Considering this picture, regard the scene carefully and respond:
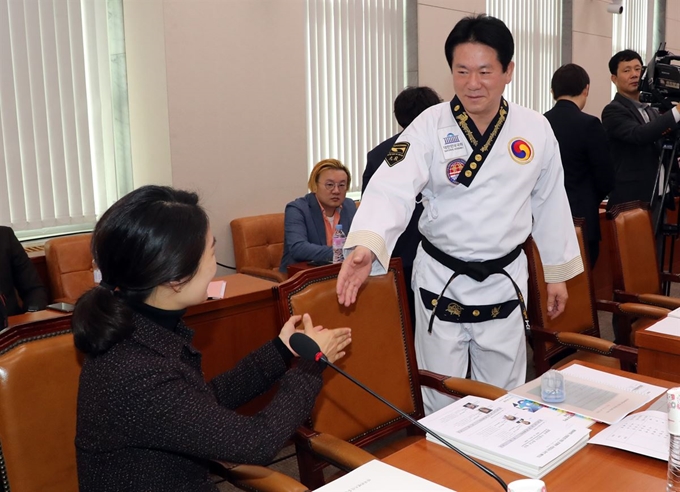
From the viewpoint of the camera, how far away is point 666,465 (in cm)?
122

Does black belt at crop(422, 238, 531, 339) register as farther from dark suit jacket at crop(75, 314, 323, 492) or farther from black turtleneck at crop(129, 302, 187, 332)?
black turtleneck at crop(129, 302, 187, 332)

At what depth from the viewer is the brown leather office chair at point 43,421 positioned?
1.34 meters

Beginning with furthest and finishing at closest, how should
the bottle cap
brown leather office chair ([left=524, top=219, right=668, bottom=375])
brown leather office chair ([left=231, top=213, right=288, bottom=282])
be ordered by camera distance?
brown leather office chair ([left=231, top=213, right=288, bottom=282]) → brown leather office chair ([left=524, top=219, right=668, bottom=375]) → the bottle cap

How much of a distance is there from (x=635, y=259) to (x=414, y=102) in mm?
1168

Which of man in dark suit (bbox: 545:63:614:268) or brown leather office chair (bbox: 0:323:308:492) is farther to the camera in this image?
man in dark suit (bbox: 545:63:614:268)

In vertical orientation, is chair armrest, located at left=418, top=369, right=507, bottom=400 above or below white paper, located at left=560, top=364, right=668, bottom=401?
below

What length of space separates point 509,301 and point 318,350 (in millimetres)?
850

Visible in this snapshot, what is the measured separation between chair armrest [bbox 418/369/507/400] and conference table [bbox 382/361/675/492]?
14.4 inches

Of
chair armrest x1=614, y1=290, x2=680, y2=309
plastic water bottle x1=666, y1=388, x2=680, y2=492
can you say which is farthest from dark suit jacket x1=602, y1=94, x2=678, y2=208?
plastic water bottle x1=666, y1=388, x2=680, y2=492

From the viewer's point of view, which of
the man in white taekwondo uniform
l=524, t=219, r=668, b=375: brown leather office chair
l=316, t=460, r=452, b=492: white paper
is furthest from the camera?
l=524, t=219, r=668, b=375: brown leather office chair

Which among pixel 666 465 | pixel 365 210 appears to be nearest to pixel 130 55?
pixel 365 210

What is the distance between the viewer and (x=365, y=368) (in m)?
1.83

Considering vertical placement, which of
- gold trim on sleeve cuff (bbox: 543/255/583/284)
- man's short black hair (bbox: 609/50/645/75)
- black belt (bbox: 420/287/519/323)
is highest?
man's short black hair (bbox: 609/50/645/75)

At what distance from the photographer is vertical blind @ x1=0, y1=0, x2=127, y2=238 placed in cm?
371
